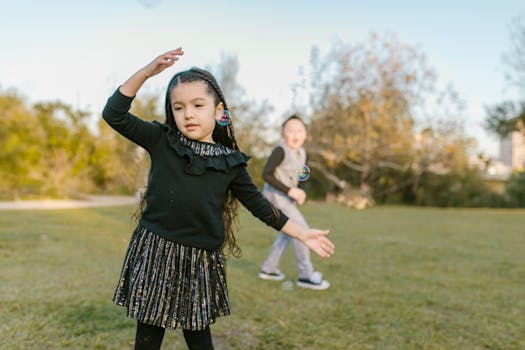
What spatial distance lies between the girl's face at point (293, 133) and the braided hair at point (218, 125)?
224 centimetres

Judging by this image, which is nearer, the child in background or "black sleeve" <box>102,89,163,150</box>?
"black sleeve" <box>102,89,163,150</box>

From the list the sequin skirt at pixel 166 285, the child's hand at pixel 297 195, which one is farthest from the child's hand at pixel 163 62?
the child's hand at pixel 297 195

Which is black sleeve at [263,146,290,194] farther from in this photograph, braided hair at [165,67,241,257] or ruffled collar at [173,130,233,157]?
ruffled collar at [173,130,233,157]

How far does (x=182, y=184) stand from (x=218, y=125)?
0.45 meters

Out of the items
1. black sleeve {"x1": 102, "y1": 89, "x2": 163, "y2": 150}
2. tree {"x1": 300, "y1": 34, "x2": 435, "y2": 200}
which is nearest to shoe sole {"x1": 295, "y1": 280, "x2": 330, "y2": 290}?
black sleeve {"x1": 102, "y1": 89, "x2": 163, "y2": 150}

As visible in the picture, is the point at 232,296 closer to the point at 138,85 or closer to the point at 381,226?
the point at 138,85

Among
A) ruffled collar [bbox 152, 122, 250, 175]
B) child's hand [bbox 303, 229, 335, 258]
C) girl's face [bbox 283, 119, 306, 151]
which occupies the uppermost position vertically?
girl's face [bbox 283, 119, 306, 151]

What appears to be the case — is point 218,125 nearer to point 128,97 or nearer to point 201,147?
point 201,147

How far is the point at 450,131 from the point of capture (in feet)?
70.8

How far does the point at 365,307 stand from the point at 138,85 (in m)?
2.90

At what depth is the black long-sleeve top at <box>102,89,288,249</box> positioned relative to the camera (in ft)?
6.79

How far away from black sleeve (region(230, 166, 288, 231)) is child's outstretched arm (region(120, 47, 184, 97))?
0.62m

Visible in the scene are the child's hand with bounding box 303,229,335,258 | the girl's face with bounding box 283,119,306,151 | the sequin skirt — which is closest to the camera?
the sequin skirt

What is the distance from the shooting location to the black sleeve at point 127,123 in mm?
1929
